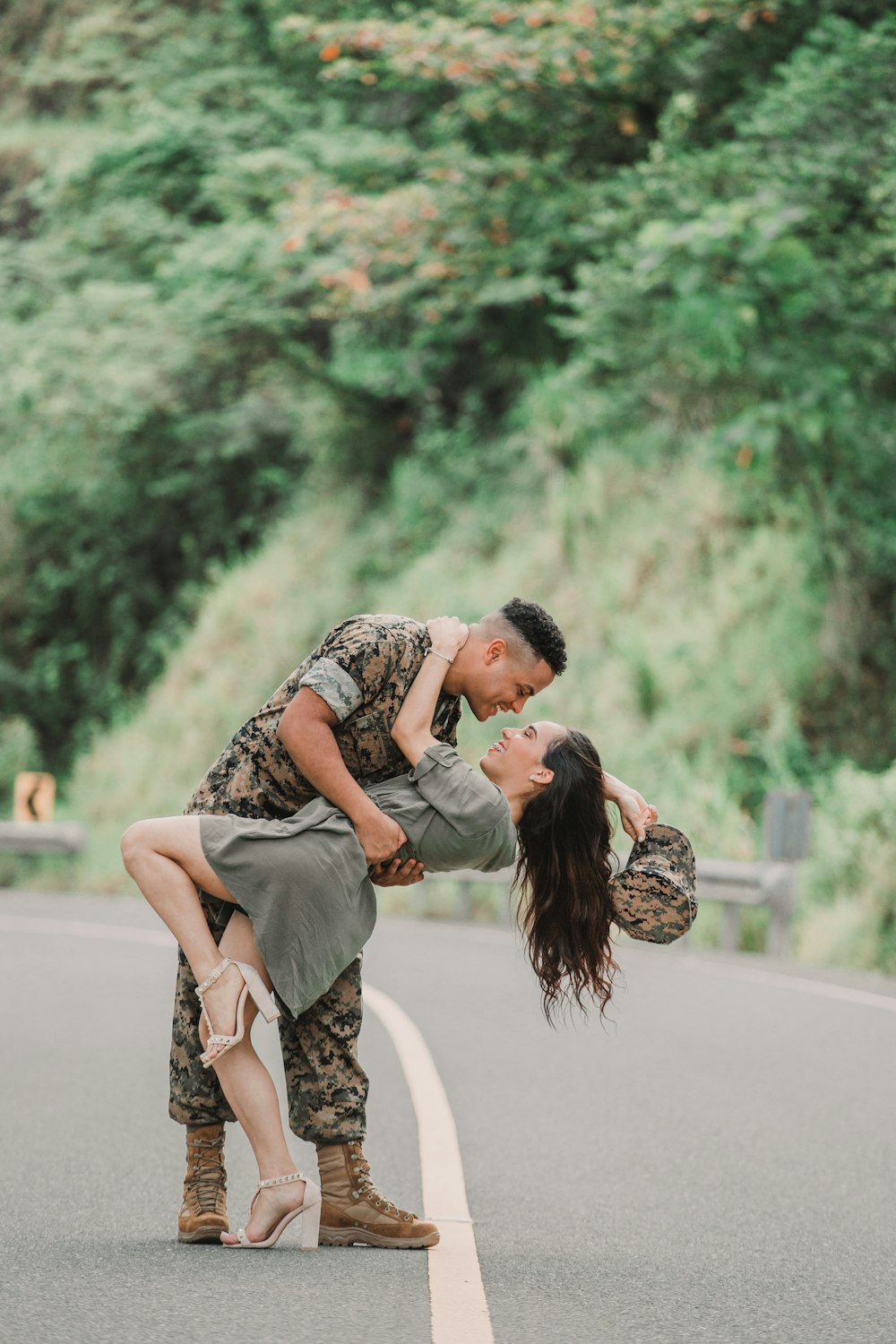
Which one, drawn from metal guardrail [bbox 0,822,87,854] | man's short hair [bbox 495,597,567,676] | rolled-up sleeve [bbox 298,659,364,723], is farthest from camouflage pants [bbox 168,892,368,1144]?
metal guardrail [bbox 0,822,87,854]

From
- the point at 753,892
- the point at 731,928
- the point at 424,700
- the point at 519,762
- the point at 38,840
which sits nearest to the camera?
the point at 424,700

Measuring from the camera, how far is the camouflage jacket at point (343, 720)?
4973mm

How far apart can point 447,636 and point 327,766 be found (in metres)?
0.50

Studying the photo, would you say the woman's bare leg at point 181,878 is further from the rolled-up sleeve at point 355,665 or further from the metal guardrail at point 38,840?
the metal guardrail at point 38,840

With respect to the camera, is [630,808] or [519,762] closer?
[519,762]

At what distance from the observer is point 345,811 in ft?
16.3

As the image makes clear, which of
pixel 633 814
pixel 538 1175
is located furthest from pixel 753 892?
pixel 633 814

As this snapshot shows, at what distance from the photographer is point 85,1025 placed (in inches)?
392

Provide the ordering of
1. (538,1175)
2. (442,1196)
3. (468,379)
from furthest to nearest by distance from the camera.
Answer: (468,379) < (538,1175) < (442,1196)

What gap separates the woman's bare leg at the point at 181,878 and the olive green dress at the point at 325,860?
0.19 feet

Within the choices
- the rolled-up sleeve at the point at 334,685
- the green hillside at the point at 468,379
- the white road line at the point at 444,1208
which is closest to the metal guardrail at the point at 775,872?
the green hillside at the point at 468,379

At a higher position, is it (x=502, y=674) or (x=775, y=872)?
(x=502, y=674)

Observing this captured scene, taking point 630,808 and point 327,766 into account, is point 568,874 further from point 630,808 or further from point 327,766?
point 327,766

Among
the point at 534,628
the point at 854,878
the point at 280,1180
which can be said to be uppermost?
the point at 534,628
